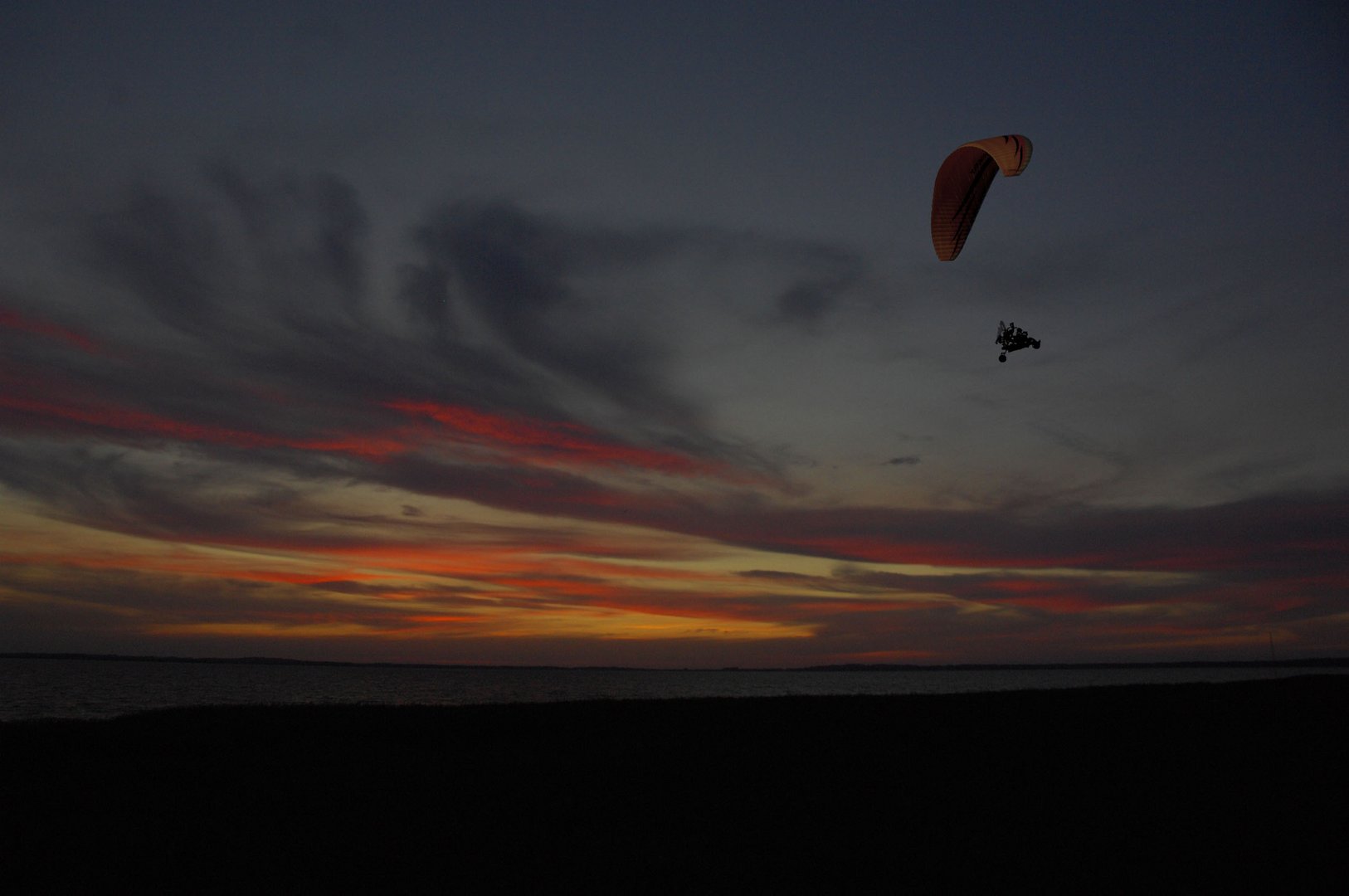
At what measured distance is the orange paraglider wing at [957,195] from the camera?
3378 cm

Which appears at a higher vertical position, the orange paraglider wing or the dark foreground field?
the orange paraglider wing

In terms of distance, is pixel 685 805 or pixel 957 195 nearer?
pixel 685 805

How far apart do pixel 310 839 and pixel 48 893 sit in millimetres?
4467

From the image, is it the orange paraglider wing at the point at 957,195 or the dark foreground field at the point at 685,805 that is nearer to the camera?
the dark foreground field at the point at 685,805

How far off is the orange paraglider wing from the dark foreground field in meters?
20.0

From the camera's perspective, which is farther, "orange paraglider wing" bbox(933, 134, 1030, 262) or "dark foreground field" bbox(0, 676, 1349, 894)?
"orange paraglider wing" bbox(933, 134, 1030, 262)

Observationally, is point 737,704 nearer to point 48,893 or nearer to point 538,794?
point 538,794

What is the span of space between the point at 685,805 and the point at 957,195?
26895 mm

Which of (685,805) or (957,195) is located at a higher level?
(957,195)

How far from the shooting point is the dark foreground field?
49.3ft

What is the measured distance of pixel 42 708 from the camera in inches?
3130

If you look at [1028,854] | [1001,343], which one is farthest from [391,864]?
[1001,343]

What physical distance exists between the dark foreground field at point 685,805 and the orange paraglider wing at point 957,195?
2003 cm

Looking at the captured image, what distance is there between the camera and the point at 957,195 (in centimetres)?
3488
